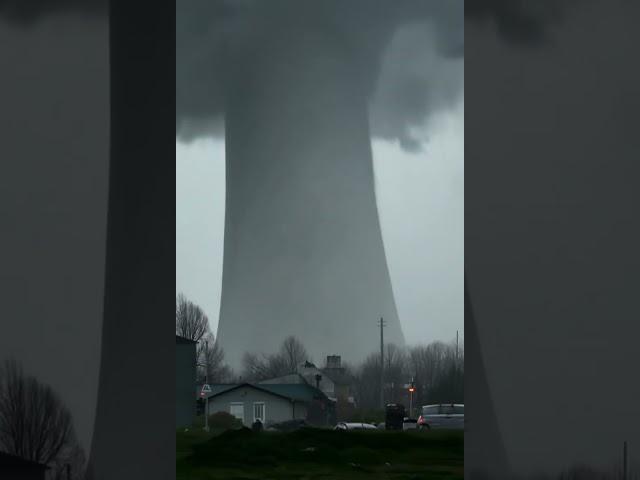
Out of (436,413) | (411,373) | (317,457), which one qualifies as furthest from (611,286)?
(411,373)

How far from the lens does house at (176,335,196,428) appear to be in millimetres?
22000

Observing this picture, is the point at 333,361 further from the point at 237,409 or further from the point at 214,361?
the point at 237,409

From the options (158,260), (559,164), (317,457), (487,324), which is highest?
(559,164)

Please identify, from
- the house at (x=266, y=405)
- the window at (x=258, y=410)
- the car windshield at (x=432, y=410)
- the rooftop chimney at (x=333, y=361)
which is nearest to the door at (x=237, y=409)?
the house at (x=266, y=405)

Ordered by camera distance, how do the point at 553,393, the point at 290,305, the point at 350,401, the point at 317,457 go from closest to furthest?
the point at 553,393 < the point at 317,457 < the point at 350,401 < the point at 290,305

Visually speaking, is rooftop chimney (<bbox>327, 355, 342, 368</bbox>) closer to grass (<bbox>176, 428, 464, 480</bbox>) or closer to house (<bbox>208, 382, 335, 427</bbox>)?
house (<bbox>208, 382, 335, 427</bbox>)

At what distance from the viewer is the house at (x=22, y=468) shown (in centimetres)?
664

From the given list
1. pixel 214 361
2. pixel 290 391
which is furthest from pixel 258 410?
pixel 214 361

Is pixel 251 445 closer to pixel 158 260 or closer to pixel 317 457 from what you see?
pixel 317 457

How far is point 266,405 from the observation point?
24766 millimetres

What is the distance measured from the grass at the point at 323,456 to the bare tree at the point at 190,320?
2614cm

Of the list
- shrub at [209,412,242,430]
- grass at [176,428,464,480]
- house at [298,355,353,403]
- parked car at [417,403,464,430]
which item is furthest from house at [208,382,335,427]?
house at [298,355,353,403]

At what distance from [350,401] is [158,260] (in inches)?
1212

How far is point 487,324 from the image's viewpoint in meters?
6.32
